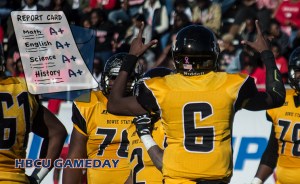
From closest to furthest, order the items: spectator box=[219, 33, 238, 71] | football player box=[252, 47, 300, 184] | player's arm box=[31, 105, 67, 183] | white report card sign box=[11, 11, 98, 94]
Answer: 1. player's arm box=[31, 105, 67, 183]
2. white report card sign box=[11, 11, 98, 94]
3. football player box=[252, 47, 300, 184]
4. spectator box=[219, 33, 238, 71]

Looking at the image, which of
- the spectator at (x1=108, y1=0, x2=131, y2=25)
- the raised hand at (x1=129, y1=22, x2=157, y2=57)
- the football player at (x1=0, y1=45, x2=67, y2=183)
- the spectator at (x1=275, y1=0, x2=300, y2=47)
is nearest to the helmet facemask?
the raised hand at (x1=129, y1=22, x2=157, y2=57)

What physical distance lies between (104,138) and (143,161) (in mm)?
794

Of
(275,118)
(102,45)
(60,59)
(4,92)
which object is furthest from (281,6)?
(4,92)

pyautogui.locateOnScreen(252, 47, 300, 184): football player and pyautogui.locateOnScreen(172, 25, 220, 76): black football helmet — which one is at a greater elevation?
pyautogui.locateOnScreen(172, 25, 220, 76): black football helmet

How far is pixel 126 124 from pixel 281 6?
679cm

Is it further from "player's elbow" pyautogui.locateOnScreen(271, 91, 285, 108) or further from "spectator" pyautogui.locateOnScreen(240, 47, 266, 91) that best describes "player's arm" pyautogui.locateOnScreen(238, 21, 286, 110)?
"spectator" pyautogui.locateOnScreen(240, 47, 266, 91)

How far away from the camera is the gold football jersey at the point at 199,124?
210 inches

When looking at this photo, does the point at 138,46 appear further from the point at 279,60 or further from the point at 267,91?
the point at 279,60

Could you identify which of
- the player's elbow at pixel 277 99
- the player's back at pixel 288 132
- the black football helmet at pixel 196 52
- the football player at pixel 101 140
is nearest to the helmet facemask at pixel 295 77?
the player's back at pixel 288 132

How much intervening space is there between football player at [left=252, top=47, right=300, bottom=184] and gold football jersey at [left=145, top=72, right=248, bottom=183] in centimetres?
255

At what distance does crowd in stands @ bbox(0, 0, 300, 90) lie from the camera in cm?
1303

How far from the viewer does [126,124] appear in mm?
7316

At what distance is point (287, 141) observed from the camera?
7891mm

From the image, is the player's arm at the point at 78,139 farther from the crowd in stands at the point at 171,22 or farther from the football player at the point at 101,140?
the crowd in stands at the point at 171,22
